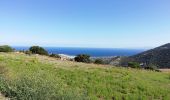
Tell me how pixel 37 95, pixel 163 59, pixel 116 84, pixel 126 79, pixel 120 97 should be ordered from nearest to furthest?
pixel 37 95 < pixel 120 97 < pixel 116 84 < pixel 126 79 < pixel 163 59

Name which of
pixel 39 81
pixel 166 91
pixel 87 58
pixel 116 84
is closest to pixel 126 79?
pixel 116 84

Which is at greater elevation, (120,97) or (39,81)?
(39,81)

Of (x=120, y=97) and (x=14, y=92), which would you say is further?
(x=120, y=97)

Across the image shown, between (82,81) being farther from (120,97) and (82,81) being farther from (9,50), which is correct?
(9,50)

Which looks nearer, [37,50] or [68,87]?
[68,87]

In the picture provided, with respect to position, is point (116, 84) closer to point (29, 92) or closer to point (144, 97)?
Answer: point (144, 97)

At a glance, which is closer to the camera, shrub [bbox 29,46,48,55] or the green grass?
the green grass

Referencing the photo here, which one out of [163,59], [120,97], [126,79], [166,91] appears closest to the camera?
[120,97]

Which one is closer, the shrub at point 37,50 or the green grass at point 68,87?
the green grass at point 68,87

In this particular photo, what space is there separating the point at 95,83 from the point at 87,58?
21636 millimetres

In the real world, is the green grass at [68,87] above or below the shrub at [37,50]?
below

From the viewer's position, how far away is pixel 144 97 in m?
16.5

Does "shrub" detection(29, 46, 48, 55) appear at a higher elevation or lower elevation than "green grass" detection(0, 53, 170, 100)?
higher

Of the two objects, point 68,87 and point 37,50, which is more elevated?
point 37,50
